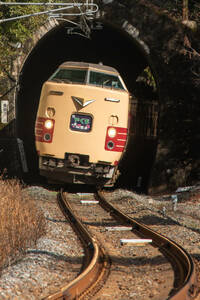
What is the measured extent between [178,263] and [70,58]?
18.1m

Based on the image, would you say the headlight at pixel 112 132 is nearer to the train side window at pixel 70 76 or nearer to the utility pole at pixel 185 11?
the train side window at pixel 70 76

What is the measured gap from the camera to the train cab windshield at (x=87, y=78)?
44.6 feet

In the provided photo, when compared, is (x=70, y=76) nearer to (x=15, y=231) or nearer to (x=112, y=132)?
(x=112, y=132)

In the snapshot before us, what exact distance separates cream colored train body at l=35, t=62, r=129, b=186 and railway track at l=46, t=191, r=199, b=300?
312 cm

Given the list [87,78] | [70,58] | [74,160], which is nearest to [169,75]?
[87,78]

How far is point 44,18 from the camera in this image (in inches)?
703

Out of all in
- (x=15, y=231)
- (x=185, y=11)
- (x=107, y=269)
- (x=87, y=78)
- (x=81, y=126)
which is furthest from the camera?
(x=185, y=11)

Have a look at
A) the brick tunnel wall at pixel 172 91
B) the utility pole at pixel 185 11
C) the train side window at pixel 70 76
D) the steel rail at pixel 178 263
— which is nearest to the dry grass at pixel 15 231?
the steel rail at pixel 178 263

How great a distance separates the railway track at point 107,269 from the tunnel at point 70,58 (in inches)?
428

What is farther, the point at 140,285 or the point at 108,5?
the point at 108,5

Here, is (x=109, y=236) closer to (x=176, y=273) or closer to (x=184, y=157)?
(x=176, y=273)

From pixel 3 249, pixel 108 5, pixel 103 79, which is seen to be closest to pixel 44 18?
pixel 108 5

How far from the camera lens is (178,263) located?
6.96 m

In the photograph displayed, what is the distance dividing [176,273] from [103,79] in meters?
8.43
